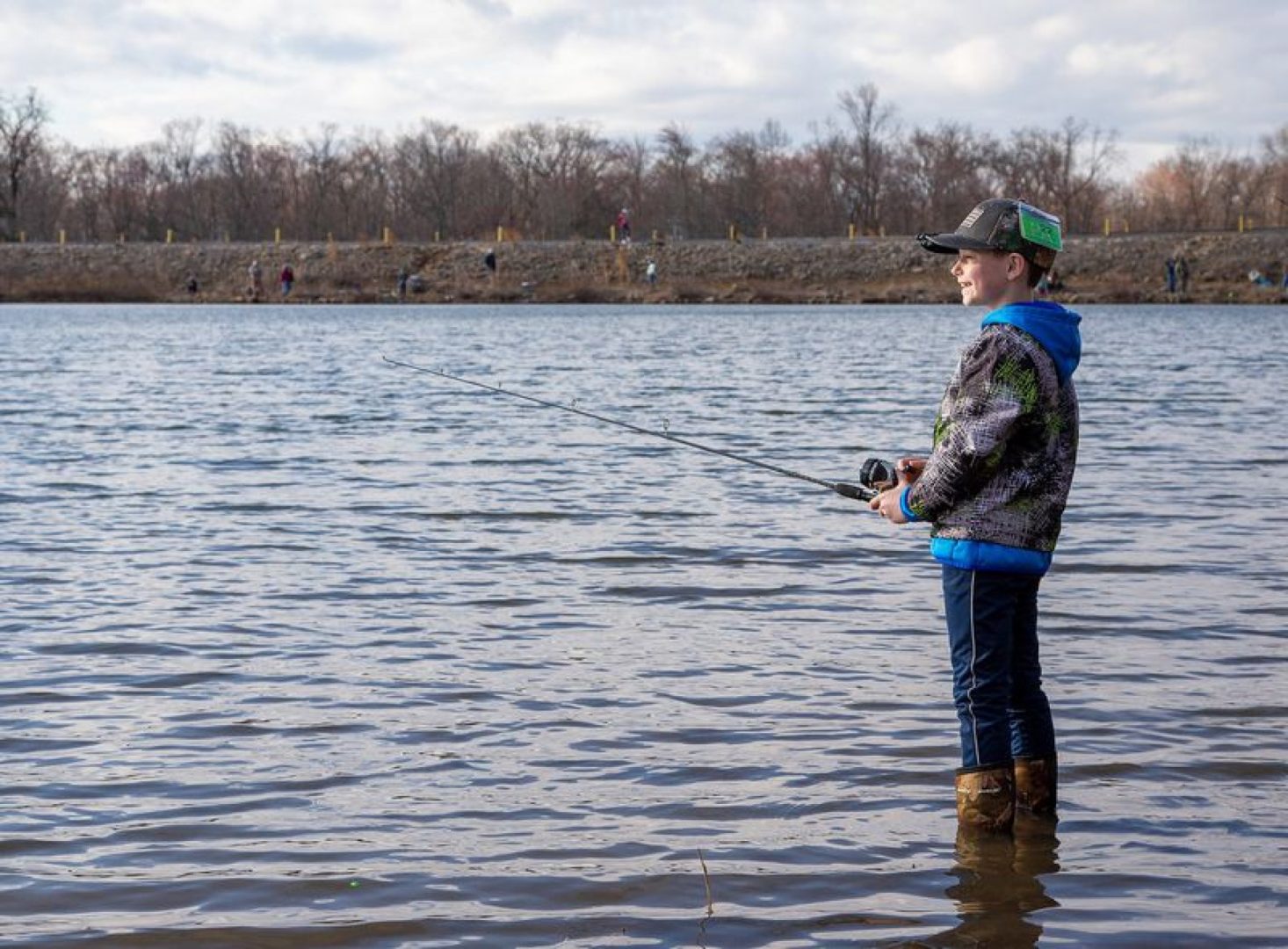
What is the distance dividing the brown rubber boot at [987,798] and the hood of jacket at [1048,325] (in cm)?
116

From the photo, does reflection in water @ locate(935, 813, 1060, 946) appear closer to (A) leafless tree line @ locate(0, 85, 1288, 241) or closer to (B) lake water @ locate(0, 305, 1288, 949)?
(B) lake water @ locate(0, 305, 1288, 949)

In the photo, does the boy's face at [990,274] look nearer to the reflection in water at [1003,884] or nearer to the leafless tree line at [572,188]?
the reflection in water at [1003,884]

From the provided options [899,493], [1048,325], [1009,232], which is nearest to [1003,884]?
[899,493]

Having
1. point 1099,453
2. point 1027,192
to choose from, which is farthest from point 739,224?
point 1099,453

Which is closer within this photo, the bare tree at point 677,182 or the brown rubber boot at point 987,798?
the brown rubber boot at point 987,798

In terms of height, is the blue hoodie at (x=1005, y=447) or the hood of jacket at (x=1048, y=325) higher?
the hood of jacket at (x=1048, y=325)

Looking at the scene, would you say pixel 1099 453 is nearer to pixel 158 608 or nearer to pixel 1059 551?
pixel 1059 551

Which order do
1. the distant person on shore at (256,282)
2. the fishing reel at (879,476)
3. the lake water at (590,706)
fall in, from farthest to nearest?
the distant person on shore at (256,282), the fishing reel at (879,476), the lake water at (590,706)

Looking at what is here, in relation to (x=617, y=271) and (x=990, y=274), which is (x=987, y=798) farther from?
(x=617, y=271)

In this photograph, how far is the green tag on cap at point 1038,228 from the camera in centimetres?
495

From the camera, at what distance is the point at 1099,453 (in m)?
17.5

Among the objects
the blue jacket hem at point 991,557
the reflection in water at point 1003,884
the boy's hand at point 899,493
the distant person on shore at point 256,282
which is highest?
the distant person on shore at point 256,282

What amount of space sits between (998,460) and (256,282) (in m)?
88.1

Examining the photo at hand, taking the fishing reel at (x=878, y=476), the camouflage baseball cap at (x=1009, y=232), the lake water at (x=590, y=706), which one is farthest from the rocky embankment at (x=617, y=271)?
the camouflage baseball cap at (x=1009, y=232)
